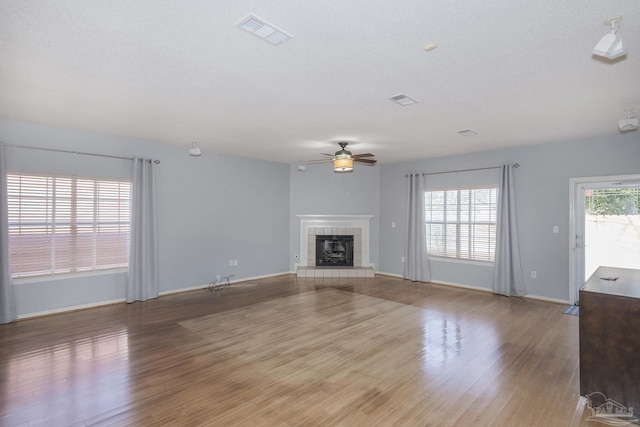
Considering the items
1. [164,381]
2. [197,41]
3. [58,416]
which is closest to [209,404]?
[164,381]

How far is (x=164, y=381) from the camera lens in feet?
9.00

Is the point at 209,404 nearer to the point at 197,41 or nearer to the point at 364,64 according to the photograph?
the point at 197,41

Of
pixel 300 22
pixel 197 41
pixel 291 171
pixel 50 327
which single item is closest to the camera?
pixel 300 22

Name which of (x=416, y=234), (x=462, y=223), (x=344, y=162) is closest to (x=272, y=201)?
(x=344, y=162)

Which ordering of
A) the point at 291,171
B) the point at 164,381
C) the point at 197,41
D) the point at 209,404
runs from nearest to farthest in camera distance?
the point at 197,41, the point at 209,404, the point at 164,381, the point at 291,171

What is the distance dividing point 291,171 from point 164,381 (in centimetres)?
556

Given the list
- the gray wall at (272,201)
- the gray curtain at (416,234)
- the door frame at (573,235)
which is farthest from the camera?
the gray curtain at (416,234)

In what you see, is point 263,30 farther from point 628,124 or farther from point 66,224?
point 66,224

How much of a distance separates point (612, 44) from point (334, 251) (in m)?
6.25

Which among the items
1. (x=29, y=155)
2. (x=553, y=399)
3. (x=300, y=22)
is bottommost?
(x=553, y=399)

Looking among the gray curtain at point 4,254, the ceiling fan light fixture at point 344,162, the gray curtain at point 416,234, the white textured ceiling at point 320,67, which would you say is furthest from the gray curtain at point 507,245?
the gray curtain at point 4,254

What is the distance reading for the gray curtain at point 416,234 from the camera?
6770mm

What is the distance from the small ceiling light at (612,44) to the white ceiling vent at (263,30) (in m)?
1.94

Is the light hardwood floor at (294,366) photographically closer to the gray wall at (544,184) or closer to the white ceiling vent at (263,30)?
the gray wall at (544,184)
